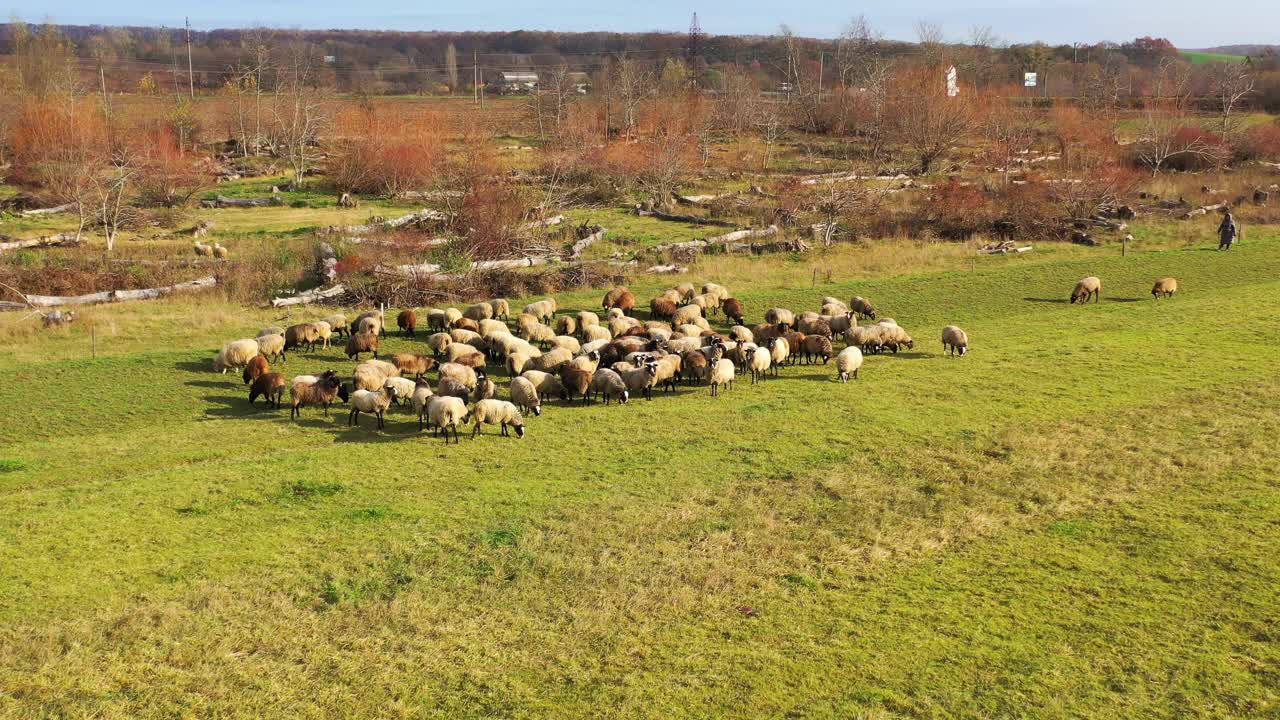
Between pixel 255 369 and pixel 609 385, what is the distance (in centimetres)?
771

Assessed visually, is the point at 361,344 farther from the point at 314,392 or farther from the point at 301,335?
the point at 314,392

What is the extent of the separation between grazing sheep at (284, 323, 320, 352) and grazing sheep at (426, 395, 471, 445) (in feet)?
25.5

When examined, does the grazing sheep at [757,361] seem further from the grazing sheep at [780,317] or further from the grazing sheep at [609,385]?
the grazing sheep at [609,385]

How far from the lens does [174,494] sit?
15500mm

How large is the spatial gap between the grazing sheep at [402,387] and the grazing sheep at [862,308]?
45.1 feet

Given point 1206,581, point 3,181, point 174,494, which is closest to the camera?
point 1206,581

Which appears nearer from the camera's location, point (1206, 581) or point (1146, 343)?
point (1206, 581)

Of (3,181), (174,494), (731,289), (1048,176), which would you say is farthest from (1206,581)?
(3,181)

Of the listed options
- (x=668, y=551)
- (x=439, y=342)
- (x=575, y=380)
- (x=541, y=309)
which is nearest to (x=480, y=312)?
(x=541, y=309)

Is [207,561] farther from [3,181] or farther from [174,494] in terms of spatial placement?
[3,181]

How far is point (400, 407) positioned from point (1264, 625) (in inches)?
600

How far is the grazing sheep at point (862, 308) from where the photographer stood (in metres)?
28.6

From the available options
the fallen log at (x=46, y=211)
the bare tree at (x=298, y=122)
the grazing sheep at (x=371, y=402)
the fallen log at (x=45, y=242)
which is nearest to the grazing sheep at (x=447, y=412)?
the grazing sheep at (x=371, y=402)

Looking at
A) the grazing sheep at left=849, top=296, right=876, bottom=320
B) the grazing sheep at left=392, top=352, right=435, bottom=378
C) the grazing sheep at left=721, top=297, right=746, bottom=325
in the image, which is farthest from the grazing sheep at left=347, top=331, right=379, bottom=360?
the grazing sheep at left=849, top=296, right=876, bottom=320
